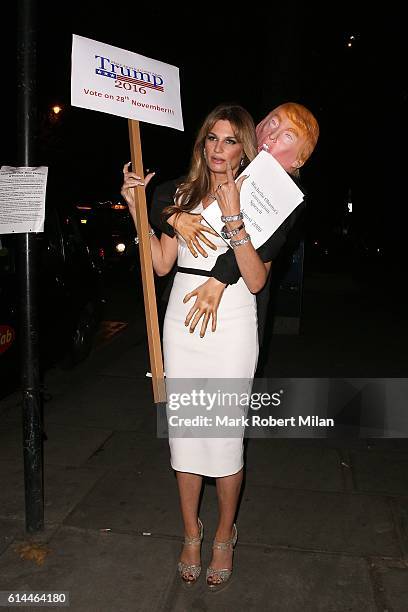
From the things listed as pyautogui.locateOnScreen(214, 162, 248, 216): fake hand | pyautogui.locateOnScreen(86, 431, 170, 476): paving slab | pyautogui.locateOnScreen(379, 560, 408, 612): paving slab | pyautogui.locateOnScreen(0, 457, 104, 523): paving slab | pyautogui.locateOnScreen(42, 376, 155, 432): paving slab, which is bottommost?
pyautogui.locateOnScreen(379, 560, 408, 612): paving slab

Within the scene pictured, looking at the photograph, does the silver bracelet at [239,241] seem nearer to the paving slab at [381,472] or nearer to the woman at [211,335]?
the woman at [211,335]

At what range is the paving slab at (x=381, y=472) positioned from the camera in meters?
3.71

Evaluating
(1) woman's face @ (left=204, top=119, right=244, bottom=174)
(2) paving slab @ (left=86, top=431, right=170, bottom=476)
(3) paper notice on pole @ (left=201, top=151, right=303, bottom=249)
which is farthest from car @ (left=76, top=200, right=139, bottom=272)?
(3) paper notice on pole @ (left=201, top=151, right=303, bottom=249)

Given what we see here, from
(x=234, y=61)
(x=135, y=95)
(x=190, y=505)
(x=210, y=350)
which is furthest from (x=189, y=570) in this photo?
(x=234, y=61)

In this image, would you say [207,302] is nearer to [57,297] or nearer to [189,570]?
[189,570]

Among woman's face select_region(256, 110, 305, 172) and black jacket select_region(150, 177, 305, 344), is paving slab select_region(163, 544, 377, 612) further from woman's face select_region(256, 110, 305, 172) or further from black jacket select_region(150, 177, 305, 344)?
woman's face select_region(256, 110, 305, 172)

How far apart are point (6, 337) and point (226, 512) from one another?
269 centimetres

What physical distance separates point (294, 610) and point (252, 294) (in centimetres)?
139

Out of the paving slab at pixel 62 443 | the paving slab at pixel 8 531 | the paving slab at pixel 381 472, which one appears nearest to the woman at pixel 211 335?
the paving slab at pixel 8 531

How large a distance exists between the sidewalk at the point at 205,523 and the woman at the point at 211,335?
0.26 metres

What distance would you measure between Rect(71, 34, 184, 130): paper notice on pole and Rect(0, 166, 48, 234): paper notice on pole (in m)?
0.48

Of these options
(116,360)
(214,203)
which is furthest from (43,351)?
(214,203)

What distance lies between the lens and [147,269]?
262 centimetres

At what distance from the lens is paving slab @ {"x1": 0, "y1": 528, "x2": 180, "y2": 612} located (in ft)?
8.34
